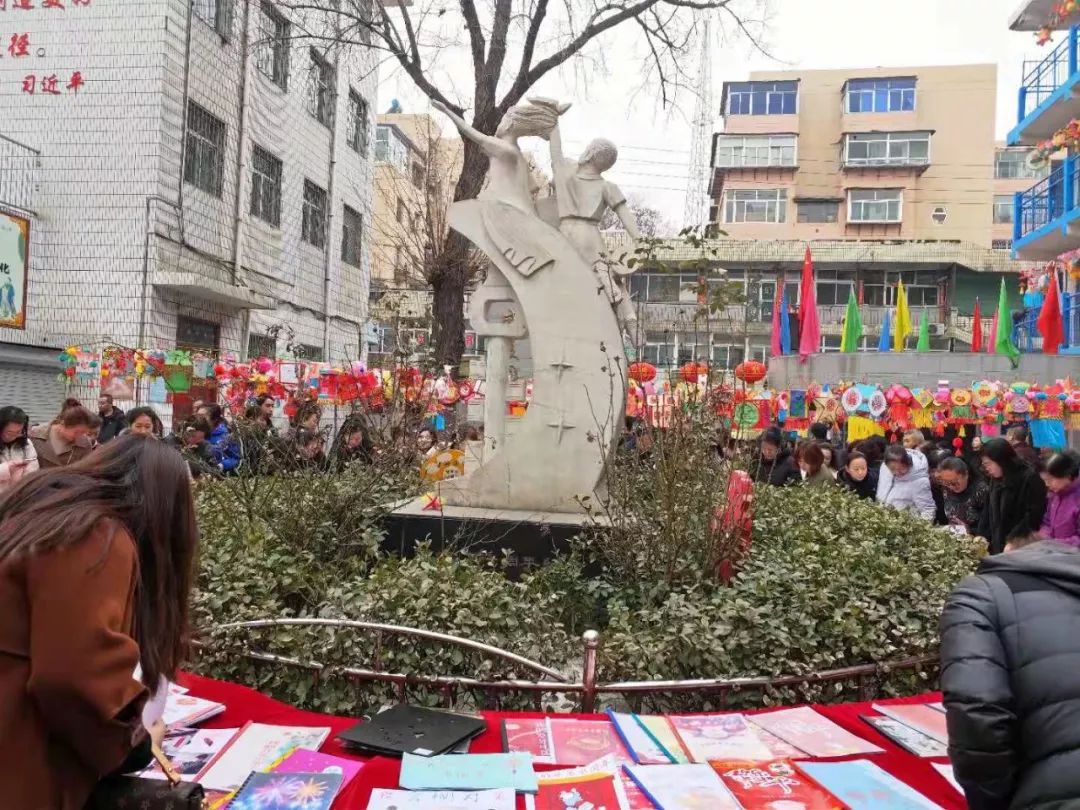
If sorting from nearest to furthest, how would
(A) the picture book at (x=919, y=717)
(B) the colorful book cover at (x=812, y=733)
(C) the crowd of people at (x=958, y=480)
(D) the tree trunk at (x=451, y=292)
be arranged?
(B) the colorful book cover at (x=812, y=733) < (A) the picture book at (x=919, y=717) < (C) the crowd of people at (x=958, y=480) < (D) the tree trunk at (x=451, y=292)

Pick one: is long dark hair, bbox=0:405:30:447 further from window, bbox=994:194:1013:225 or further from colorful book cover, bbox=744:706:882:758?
window, bbox=994:194:1013:225

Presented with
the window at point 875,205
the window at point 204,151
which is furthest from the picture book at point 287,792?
the window at point 875,205

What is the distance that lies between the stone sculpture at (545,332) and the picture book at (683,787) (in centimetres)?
335

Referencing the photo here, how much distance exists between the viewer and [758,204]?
36.3 m

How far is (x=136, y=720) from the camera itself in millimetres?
1632

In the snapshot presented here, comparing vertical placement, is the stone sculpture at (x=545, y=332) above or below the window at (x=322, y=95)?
below

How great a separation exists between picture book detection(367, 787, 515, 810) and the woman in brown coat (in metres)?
0.67

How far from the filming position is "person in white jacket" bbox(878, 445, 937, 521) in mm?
6996

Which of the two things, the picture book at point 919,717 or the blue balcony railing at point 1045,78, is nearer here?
the picture book at point 919,717

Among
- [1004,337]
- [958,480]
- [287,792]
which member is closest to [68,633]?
[287,792]

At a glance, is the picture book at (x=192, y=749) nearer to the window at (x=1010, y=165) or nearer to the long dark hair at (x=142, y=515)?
the long dark hair at (x=142, y=515)

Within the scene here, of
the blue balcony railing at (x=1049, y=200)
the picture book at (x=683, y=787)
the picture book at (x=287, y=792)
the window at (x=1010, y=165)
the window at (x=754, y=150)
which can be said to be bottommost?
the picture book at (x=287, y=792)

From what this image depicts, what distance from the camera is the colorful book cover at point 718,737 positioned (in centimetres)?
255

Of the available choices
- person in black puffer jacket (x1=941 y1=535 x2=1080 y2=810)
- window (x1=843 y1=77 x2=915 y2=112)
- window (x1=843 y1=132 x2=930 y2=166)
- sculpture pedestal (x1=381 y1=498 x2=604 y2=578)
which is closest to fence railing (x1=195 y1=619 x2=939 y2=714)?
person in black puffer jacket (x1=941 y1=535 x2=1080 y2=810)
